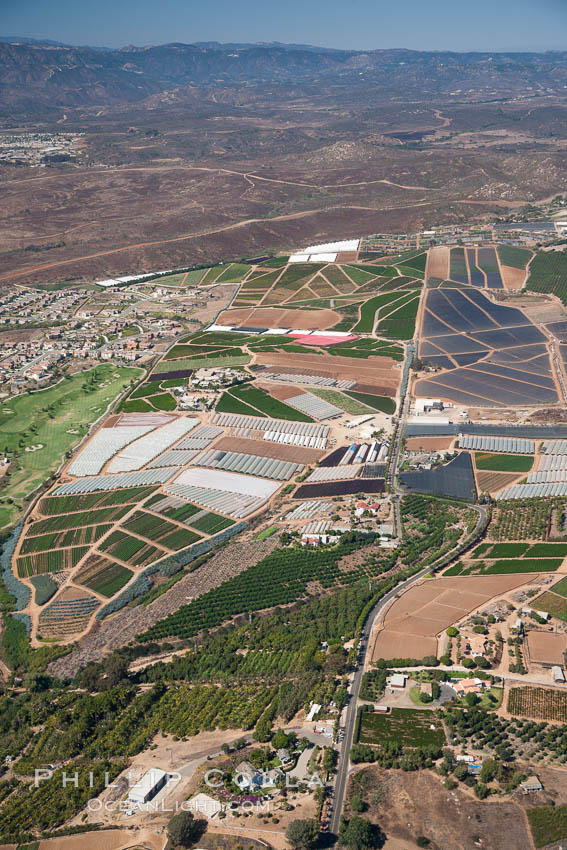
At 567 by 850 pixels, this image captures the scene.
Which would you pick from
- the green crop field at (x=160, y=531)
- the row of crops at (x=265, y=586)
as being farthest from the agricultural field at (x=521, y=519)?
the green crop field at (x=160, y=531)

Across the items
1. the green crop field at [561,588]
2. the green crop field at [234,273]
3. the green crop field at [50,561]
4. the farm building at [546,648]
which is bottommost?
the green crop field at [50,561]

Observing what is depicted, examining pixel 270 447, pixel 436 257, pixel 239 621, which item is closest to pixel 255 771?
pixel 239 621

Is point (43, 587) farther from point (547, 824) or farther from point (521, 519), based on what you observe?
point (547, 824)

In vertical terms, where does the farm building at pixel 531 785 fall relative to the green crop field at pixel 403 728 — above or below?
above

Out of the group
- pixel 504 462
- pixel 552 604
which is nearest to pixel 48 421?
pixel 504 462

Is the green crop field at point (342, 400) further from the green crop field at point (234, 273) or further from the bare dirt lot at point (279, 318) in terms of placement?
the green crop field at point (234, 273)

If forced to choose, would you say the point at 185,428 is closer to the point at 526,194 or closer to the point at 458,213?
the point at 458,213

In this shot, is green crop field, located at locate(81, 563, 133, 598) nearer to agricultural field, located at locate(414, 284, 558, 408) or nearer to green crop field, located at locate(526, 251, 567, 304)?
agricultural field, located at locate(414, 284, 558, 408)
